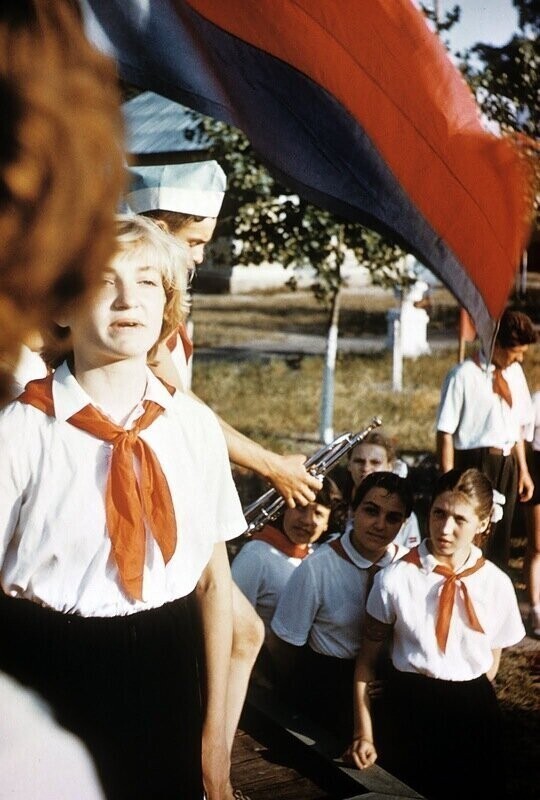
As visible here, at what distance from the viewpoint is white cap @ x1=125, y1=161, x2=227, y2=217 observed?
1933 millimetres

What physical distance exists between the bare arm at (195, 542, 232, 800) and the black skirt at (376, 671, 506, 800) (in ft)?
2.24

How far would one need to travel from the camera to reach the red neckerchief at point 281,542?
9.75 feet

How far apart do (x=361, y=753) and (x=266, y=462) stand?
846 mm

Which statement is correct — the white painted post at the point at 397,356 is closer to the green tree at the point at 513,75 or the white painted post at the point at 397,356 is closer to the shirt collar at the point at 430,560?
the shirt collar at the point at 430,560

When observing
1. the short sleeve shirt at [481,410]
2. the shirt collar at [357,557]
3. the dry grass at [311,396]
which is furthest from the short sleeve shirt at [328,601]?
the dry grass at [311,396]

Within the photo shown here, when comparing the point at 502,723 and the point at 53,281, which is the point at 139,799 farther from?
the point at 502,723

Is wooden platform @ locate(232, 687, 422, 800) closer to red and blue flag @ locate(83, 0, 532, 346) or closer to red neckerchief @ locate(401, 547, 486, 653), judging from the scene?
red neckerchief @ locate(401, 547, 486, 653)

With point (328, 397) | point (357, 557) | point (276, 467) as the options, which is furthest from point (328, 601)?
point (328, 397)

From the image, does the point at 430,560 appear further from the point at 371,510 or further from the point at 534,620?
the point at 534,620

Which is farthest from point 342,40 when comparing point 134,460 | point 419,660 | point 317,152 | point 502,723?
point 502,723

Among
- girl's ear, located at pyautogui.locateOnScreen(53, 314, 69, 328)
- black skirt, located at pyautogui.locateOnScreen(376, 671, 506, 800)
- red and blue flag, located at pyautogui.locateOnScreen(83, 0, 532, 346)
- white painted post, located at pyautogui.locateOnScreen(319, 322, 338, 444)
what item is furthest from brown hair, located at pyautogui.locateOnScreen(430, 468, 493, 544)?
white painted post, located at pyautogui.locateOnScreen(319, 322, 338, 444)

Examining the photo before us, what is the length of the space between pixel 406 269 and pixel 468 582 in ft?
3.42

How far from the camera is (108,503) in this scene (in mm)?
1577

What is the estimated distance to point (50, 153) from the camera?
112 centimetres
